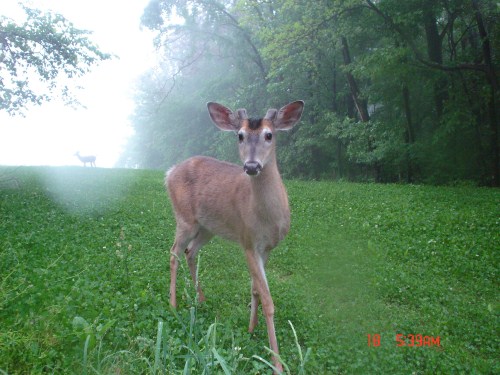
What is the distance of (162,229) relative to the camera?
917cm

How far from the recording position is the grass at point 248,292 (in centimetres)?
313

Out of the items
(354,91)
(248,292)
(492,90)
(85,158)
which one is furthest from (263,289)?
(85,158)

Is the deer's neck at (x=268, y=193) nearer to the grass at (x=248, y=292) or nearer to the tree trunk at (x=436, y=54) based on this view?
the grass at (x=248, y=292)

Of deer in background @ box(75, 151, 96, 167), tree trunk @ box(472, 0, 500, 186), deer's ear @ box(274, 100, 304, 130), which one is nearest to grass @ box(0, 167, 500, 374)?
deer's ear @ box(274, 100, 304, 130)

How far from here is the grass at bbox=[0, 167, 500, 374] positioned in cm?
313

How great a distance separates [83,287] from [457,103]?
16.1m

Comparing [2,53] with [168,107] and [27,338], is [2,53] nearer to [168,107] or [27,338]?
[27,338]

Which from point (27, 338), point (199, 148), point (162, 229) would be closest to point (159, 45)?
point (199, 148)

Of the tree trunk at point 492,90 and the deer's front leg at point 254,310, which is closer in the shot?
the deer's front leg at point 254,310

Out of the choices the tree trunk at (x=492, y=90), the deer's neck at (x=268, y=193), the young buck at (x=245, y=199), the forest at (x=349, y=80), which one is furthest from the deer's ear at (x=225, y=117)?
the tree trunk at (x=492, y=90)

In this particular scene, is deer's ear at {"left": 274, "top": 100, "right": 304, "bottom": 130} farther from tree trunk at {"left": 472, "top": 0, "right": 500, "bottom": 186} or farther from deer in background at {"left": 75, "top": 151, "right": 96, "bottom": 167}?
deer in background at {"left": 75, "top": 151, "right": 96, "bottom": 167}

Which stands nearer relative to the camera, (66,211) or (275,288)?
(275,288)

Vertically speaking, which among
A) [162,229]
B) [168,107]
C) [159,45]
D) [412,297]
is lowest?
[412,297]
